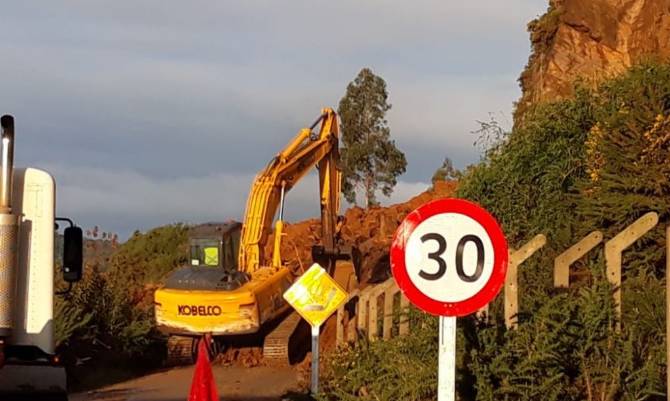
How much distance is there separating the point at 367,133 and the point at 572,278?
35.4 metres

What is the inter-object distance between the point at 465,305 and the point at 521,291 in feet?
20.7

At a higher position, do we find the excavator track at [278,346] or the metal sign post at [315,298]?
the metal sign post at [315,298]

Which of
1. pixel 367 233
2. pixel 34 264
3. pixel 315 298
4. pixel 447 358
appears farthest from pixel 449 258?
pixel 367 233

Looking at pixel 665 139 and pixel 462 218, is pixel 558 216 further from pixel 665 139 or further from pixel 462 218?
pixel 462 218

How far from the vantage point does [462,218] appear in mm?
7902

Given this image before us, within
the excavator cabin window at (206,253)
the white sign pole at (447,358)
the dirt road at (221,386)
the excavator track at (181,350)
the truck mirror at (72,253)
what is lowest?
the dirt road at (221,386)

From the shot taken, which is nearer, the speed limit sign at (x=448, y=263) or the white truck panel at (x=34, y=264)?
the speed limit sign at (x=448, y=263)

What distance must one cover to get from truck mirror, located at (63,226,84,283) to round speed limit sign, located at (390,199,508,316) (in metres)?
2.78

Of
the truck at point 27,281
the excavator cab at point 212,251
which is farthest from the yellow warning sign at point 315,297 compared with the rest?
the excavator cab at point 212,251

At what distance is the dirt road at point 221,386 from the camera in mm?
21750

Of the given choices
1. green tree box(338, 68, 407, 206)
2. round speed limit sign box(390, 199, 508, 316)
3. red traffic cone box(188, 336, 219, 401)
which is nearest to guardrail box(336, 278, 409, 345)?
red traffic cone box(188, 336, 219, 401)

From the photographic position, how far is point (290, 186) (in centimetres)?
2928

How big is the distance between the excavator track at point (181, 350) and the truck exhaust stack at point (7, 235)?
19.3 metres

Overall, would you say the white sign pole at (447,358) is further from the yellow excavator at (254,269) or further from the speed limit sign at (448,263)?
the yellow excavator at (254,269)
